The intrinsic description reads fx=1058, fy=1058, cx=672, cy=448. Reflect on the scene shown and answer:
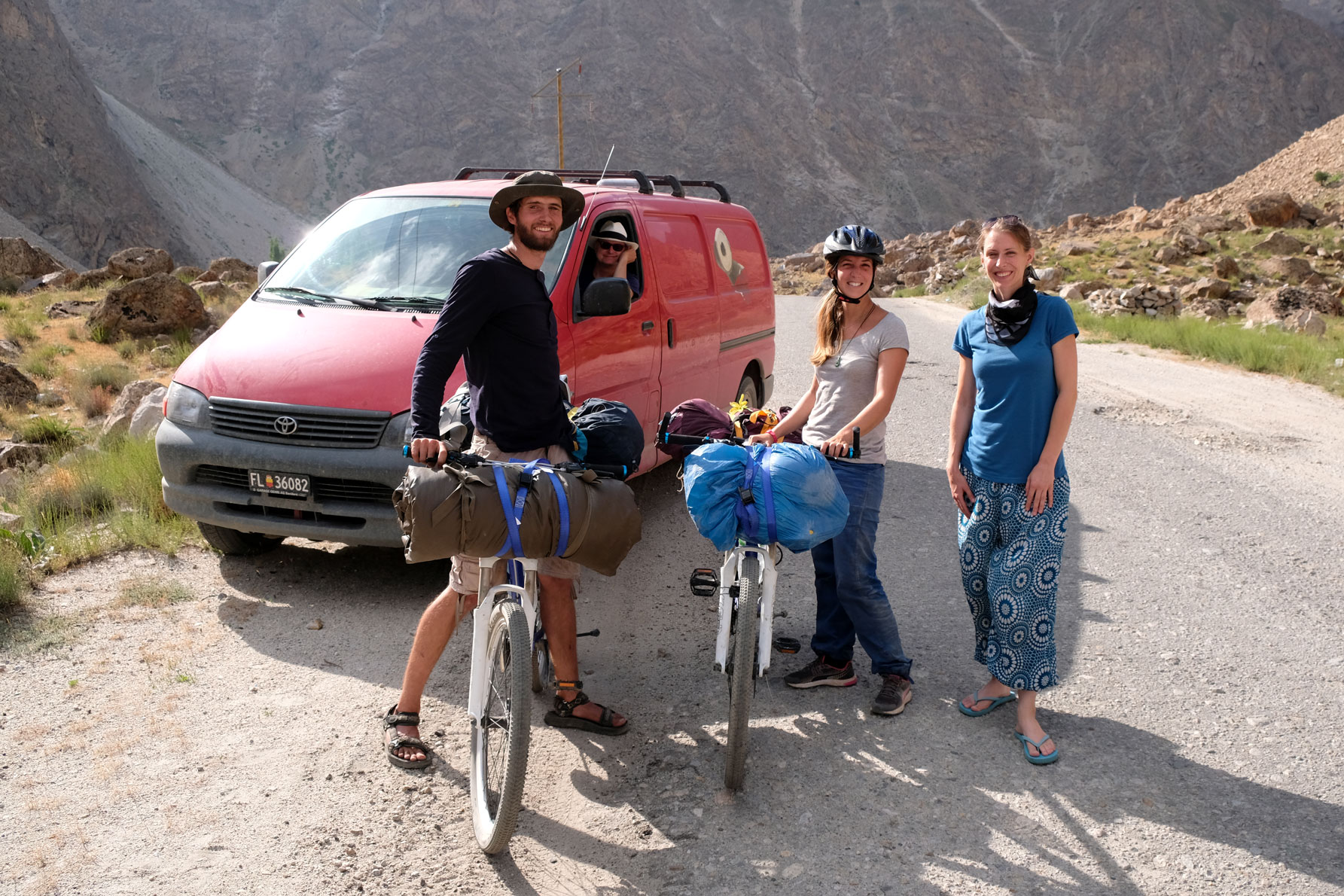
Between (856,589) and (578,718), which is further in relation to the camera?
(856,589)

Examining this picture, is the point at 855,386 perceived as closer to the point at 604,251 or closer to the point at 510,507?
the point at 510,507

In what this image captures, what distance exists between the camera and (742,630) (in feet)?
12.0

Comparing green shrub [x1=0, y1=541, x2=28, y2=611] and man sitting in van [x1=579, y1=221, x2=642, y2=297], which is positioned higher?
man sitting in van [x1=579, y1=221, x2=642, y2=297]

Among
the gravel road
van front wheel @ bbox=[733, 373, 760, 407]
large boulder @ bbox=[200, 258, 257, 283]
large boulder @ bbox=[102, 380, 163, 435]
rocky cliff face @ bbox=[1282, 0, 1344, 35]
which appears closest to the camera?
the gravel road

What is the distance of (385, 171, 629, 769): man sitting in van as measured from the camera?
11.8 feet

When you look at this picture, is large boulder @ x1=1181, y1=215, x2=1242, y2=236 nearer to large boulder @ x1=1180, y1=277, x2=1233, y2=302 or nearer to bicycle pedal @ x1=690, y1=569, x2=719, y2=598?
large boulder @ x1=1180, y1=277, x2=1233, y2=302

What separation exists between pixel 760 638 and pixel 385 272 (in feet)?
11.4

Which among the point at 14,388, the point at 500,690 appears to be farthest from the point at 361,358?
the point at 14,388

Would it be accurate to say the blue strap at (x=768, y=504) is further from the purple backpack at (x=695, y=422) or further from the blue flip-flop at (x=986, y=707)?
the blue flip-flop at (x=986, y=707)

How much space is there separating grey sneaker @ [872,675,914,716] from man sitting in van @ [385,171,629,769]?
51.1 inches

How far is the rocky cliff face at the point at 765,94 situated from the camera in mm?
63094

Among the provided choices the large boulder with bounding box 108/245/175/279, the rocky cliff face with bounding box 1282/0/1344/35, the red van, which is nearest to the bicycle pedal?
the red van

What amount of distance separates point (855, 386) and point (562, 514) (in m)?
1.38

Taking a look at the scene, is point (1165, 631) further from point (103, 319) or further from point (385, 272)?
point (103, 319)
